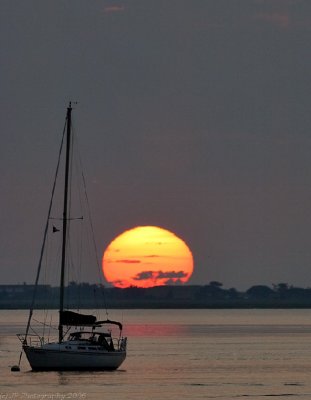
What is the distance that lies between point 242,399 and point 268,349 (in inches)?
2470

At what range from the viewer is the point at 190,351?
141 meters

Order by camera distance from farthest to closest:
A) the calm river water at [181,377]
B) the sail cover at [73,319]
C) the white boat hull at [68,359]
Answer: the sail cover at [73,319], the white boat hull at [68,359], the calm river water at [181,377]

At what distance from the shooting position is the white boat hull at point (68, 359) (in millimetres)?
95688

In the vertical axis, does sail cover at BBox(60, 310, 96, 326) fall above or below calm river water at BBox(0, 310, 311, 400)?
above

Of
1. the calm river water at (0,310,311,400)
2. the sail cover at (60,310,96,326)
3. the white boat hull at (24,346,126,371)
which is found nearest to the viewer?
the calm river water at (0,310,311,400)

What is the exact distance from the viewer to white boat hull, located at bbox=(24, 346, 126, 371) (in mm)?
95688

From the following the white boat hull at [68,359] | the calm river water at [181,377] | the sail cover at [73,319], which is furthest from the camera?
the sail cover at [73,319]

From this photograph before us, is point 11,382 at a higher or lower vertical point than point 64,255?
lower

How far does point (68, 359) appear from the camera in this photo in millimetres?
95625

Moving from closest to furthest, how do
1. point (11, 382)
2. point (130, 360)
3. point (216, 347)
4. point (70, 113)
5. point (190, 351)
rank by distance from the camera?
A: point (11, 382)
point (70, 113)
point (130, 360)
point (190, 351)
point (216, 347)

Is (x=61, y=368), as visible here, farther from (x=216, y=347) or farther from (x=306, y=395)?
(x=216, y=347)

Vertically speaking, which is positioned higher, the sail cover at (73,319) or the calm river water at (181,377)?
the sail cover at (73,319)

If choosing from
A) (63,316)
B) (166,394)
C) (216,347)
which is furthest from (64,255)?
(216,347)

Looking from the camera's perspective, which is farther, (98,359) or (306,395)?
(98,359)
